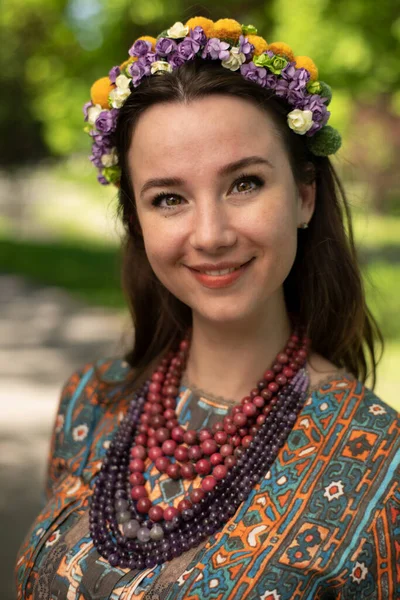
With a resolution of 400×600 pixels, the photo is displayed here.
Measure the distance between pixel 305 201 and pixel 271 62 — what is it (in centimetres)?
38

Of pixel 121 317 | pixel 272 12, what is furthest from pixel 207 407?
pixel 121 317

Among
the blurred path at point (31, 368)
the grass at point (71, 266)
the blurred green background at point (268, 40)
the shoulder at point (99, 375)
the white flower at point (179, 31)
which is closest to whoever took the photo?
the white flower at point (179, 31)

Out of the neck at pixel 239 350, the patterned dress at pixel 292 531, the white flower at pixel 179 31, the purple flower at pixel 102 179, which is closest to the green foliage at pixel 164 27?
the purple flower at pixel 102 179

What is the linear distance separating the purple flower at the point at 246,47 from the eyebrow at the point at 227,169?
279mm

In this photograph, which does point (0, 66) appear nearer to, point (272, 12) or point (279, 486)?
point (272, 12)

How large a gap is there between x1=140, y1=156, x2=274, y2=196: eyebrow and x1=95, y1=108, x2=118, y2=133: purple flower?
287 millimetres

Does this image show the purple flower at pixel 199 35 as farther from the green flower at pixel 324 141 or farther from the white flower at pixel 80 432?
the white flower at pixel 80 432

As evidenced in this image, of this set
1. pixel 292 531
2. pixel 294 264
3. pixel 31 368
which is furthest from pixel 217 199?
pixel 31 368

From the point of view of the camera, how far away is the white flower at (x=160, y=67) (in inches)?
74.4

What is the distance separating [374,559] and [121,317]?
24.2 feet

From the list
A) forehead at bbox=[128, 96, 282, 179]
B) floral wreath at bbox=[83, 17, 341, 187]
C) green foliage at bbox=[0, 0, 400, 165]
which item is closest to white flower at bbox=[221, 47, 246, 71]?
floral wreath at bbox=[83, 17, 341, 187]

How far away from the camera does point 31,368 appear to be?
23.4ft

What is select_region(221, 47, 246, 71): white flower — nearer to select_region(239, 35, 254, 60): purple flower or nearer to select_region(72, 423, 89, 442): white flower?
select_region(239, 35, 254, 60): purple flower

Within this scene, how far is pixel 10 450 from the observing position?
211 inches
